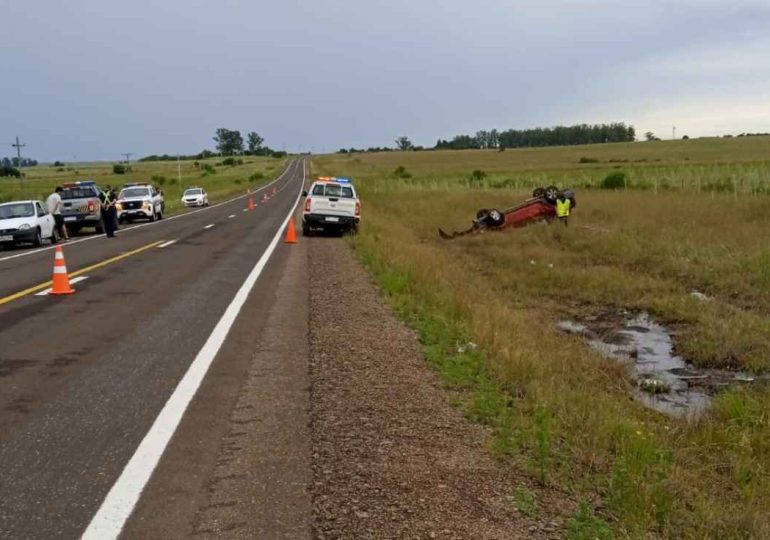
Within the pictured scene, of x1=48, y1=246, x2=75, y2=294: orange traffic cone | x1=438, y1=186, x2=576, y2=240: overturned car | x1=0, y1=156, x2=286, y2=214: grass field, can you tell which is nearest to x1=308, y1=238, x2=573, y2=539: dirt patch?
x1=48, y1=246, x2=75, y2=294: orange traffic cone

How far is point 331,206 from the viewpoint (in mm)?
23312

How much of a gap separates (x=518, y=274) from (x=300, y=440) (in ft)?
39.3

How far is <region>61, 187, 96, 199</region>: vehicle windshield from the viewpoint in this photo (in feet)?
88.1

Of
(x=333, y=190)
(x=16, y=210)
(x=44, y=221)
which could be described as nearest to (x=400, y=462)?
(x=333, y=190)

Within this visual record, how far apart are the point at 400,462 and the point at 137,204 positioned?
31924mm

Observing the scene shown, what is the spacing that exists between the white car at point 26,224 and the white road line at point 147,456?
15665mm

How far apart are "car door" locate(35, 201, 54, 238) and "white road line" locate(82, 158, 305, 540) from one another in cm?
1638

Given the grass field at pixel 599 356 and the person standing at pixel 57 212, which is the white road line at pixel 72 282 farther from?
the person standing at pixel 57 212

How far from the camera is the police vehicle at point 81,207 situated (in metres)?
26.3

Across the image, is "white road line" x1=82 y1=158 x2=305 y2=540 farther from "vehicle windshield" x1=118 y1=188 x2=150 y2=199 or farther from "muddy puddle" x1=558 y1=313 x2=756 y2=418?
"vehicle windshield" x1=118 y1=188 x2=150 y2=199

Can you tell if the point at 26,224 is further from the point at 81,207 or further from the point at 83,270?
the point at 83,270

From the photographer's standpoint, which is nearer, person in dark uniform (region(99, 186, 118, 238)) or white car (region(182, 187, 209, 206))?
person in dark uniform (region(99, 186, 118, 238))

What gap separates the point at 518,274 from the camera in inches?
651

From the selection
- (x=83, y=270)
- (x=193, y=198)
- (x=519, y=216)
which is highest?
(x=519, y=216)
